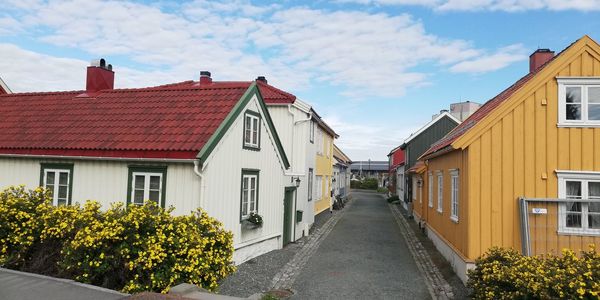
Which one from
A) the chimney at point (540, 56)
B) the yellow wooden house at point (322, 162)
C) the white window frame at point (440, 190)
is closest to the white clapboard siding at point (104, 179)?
the white window frame at point (440, 190)

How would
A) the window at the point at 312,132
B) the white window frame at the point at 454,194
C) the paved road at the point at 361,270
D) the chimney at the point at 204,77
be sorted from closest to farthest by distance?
the paved road at the point at 361,270 < the white window frame at the point at 454,194 < the chimney at the point at 204,77 < the window at the point at 312,132

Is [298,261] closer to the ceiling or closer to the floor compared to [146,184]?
closer to the floor

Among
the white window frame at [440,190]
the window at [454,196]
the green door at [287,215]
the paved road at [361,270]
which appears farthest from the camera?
the green door at [287,215]

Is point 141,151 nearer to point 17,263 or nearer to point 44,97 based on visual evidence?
point 17,263

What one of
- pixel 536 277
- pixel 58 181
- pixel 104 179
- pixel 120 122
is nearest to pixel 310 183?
pixel 120 122

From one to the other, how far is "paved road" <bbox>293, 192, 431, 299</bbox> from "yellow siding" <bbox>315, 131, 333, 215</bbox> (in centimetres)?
597

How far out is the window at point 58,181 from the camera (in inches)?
484

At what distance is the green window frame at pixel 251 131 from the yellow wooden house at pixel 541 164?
5.84m

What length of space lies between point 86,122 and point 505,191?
11.8 metres

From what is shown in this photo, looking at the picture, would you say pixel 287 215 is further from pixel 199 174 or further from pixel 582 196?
pixel 582 196

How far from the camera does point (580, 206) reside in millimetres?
10711

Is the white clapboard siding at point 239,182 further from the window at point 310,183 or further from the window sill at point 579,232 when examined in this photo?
the window sill at point 579,232

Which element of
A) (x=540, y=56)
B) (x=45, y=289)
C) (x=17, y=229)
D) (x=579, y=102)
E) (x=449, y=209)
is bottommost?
(x=45, y=289)

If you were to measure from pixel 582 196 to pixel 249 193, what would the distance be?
8814 millimetres
